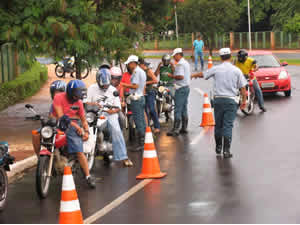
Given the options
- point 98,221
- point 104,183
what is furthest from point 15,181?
point 98,221

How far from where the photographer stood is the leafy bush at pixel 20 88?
2423 cm

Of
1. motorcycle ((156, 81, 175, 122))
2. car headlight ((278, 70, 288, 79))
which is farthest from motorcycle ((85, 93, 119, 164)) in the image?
car headlight ((278, 70, 288, 79))

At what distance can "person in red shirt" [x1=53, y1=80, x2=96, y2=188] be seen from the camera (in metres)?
11.1

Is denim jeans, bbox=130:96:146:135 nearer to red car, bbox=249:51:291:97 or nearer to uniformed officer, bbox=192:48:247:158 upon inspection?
uniformed officer, bbox=192:48:247:158

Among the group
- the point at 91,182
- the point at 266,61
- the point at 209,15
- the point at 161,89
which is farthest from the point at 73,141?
the point at 209,15

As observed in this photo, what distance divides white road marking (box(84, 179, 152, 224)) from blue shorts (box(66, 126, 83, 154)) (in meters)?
0.96

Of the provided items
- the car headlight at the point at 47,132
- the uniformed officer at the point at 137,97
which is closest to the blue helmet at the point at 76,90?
the car headlight at the point at 47,132

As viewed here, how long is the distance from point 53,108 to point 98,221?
2.80 m

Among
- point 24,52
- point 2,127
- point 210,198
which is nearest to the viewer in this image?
point 210,198

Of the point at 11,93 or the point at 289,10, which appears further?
the point at 289,10

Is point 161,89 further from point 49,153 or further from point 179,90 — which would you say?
point 49,153

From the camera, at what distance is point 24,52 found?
16.4 meters

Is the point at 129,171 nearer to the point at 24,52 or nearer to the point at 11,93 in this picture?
the point at 24,52

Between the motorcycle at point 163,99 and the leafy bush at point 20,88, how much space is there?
3961 mm
